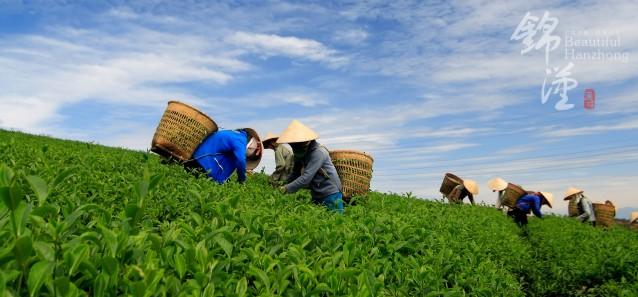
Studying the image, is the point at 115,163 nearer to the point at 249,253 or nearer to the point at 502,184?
the point at 249,253

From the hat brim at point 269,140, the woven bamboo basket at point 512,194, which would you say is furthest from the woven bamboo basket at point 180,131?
the woven bamboo basket at point 512,194

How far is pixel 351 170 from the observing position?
8.11m

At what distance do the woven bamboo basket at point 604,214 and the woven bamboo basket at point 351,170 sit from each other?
15098 mm

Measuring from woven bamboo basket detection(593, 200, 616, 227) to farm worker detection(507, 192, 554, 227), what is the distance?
4.23 meters

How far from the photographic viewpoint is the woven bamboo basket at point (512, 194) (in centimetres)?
1658

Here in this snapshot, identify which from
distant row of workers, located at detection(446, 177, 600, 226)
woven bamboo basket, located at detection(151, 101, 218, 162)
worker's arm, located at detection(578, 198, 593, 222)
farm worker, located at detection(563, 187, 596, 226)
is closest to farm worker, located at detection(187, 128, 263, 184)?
woven bamboo basket, located at detection(151, 101, 218, 162)

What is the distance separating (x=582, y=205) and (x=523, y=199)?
13.6 ft

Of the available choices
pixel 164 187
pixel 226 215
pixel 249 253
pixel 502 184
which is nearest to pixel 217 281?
pixel 249 253

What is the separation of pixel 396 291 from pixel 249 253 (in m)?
0.93

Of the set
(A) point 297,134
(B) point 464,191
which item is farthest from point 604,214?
(A) point 297,134

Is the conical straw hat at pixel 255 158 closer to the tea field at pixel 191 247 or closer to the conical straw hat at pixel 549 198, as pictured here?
the tea field at pixel 191 247

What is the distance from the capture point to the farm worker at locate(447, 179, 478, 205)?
53.8ft

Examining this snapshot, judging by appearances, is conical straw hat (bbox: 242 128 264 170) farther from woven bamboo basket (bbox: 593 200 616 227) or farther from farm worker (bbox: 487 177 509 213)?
woven bamboo basket (bbox: 593 200 616 227)

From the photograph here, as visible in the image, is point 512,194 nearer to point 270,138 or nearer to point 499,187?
point 499,187
